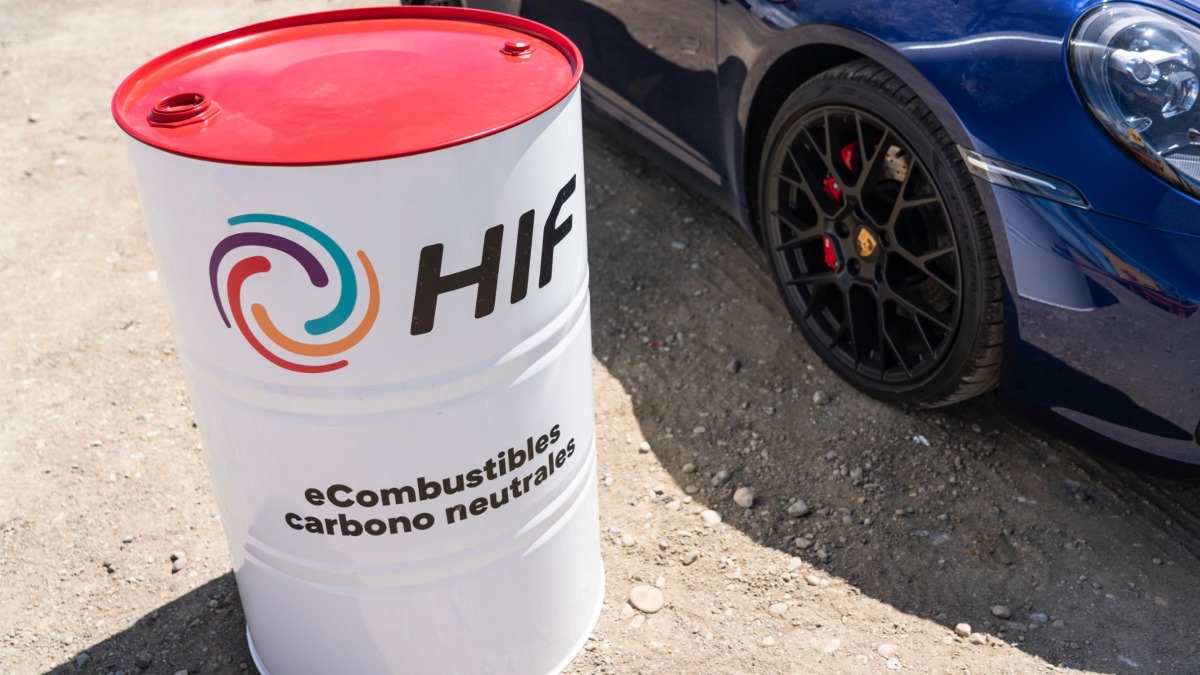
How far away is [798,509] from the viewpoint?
2.92 metres

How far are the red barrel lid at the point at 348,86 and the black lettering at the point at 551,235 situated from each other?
17cm

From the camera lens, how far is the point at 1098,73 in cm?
236

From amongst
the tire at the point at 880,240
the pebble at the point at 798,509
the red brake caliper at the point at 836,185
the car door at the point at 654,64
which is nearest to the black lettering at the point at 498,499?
the pebble at the point at 798,509

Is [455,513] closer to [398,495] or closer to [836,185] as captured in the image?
[398,495]

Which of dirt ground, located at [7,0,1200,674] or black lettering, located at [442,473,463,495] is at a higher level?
black lettering, located at [442,473,463,495]

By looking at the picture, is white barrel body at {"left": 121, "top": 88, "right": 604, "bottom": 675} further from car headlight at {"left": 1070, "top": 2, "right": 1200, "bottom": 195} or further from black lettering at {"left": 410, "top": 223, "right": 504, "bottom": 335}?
car headlight at {"left": 1070, "top": 2, "right": 1200, "bottom": 195}

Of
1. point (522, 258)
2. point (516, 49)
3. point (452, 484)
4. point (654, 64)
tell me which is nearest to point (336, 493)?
point (452, 484)

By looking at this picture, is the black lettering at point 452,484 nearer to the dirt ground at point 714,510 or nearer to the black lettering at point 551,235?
the black lettering at point 551,235

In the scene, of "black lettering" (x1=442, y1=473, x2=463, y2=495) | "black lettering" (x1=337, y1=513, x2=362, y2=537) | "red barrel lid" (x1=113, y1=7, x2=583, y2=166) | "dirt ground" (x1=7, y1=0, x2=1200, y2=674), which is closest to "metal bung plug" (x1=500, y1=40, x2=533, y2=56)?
"red barrel lid" (x1=113, y1=7, x2=583, y2=166)

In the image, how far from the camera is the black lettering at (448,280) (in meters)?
1.87

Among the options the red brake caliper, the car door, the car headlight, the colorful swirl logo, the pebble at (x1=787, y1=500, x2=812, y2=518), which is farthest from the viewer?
the car door

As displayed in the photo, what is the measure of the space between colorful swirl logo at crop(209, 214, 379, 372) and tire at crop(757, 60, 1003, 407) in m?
1.50

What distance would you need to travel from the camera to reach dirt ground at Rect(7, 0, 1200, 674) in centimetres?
257

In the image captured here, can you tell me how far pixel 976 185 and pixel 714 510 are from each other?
1.08 m
